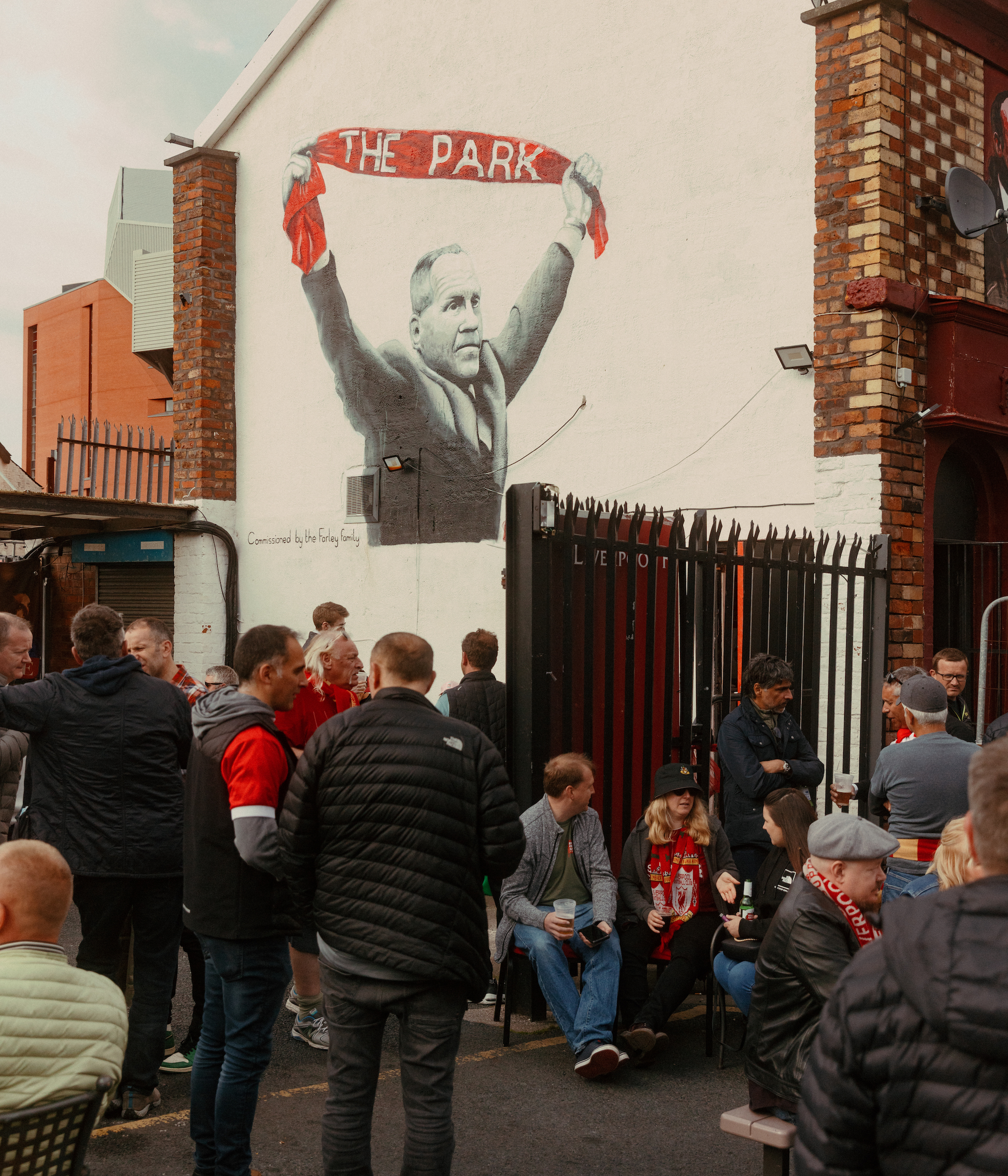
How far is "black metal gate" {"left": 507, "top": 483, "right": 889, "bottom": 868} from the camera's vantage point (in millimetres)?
5953

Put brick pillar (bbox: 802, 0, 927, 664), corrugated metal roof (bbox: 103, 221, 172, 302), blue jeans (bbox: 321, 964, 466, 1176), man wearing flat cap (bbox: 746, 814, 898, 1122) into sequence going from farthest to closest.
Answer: corrugated metal roof (bbox: 103, 221, 172, 302) → brick pillar (bbox: 802, 0, 927, 664) → blue jeans (bbox: 321, 964, 466, 1176) → man wearing flat cap (bbox: 746, 814, 898, 1122)

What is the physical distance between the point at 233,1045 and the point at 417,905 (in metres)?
0.84

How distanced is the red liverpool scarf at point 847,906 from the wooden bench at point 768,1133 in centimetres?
63

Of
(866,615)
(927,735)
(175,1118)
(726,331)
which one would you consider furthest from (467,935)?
(726,331)

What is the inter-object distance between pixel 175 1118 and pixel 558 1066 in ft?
5.59

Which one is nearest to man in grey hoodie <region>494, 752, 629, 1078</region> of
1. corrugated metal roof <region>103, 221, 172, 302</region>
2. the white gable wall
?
the white gable wall

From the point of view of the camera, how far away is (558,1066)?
5.46m

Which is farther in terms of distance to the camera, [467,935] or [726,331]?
[726,331]

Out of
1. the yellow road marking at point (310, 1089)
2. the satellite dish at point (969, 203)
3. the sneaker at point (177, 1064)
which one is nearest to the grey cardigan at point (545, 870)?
the yellow road marking at point (310, 1089)

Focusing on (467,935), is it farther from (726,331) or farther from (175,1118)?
(726,331)

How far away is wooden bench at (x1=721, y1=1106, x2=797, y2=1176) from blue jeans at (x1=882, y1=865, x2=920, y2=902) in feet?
6.43

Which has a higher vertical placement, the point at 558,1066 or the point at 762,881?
the point at 762,881

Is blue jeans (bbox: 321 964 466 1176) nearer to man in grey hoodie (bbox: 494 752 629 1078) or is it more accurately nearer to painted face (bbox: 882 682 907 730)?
man in grey hoodie (bbox: 494 752 629 1078)

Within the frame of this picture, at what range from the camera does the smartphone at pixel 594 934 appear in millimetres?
5512
